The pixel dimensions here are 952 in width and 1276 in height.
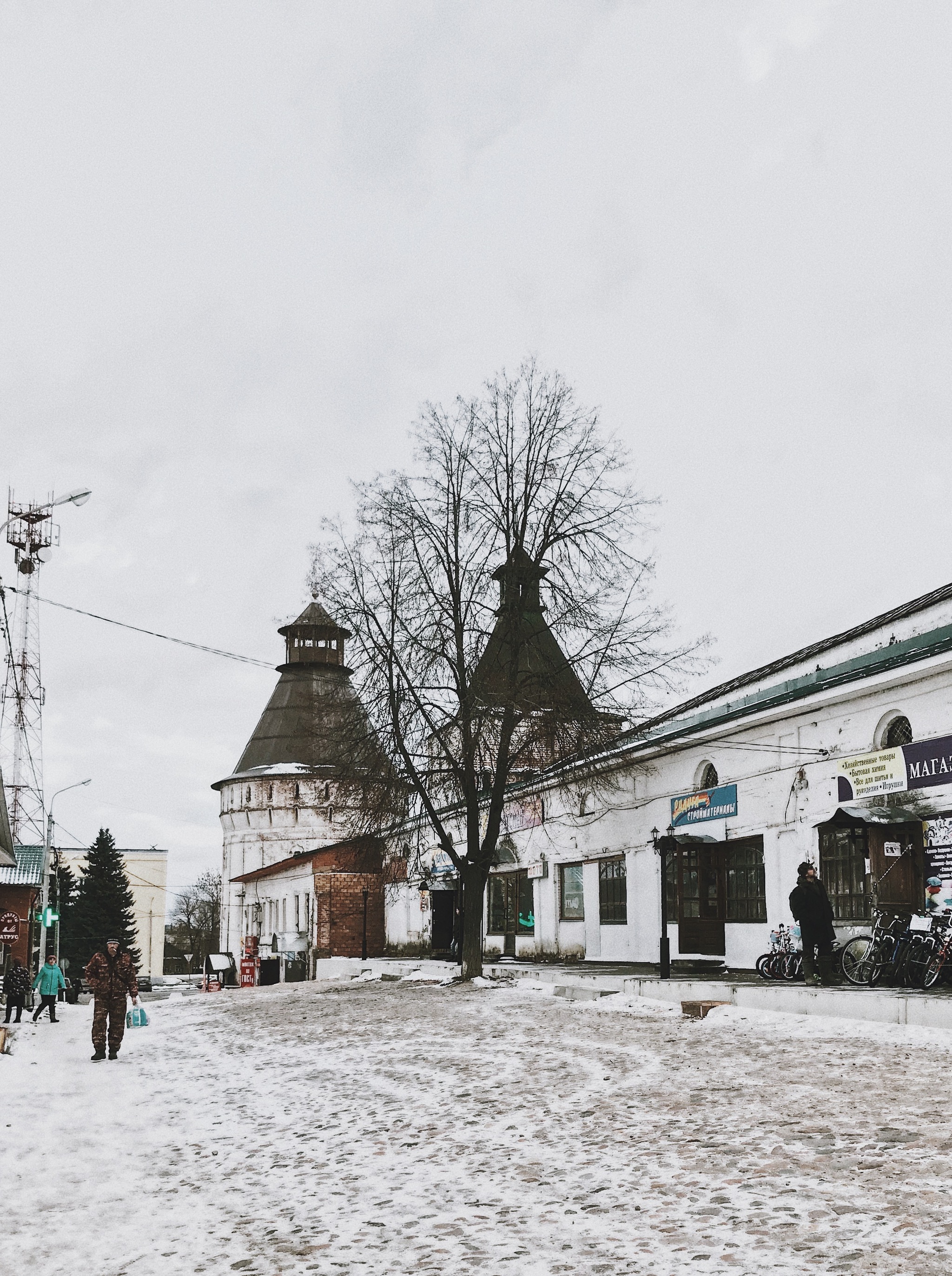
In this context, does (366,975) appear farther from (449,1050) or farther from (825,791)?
(449,1050)

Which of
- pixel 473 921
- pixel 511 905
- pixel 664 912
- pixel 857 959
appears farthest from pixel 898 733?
pixel 511 905

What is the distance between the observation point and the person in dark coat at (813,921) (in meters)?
17.1

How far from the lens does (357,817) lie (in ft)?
87.8

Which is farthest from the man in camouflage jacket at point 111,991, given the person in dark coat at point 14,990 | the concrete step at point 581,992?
the person in dark coat at point 14,990

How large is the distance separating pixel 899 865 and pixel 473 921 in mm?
9955

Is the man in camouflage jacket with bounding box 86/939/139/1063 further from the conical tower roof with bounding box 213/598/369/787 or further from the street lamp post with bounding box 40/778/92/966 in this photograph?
the conical tower roof with bounding box 213/598/369/787

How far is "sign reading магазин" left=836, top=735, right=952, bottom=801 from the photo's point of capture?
17.4 metres

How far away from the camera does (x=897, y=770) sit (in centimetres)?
1831

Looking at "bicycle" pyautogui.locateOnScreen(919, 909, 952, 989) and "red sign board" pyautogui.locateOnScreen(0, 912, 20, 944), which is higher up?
"bicycle" pyautogui.locateOnScreen(919, 909, 952, 989)

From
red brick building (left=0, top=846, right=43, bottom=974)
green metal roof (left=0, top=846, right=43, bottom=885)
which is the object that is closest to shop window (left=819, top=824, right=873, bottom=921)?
green metal roof (left=0, top=846, right=43, bottom=885)

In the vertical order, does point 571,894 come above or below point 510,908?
above

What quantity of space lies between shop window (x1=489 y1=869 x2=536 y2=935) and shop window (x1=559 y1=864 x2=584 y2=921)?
1.49 m

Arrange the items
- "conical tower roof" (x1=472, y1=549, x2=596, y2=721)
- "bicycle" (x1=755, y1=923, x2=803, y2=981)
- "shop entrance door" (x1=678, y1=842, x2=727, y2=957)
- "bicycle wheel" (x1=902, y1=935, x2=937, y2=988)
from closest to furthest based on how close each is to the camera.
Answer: "bicycle wheel" (x1=902, y1=935, x2=937, y2=988) < "bicycle" (x1=755, y1=923, x2=803, y2=981) < "shop entrance door" (x1=678, y1=842, x2=727, y2=957) < "conical tower roof" (x1=472, y1=549, x2=596, y2=721)

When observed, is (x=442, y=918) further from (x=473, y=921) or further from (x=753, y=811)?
(x=753, y=811)
